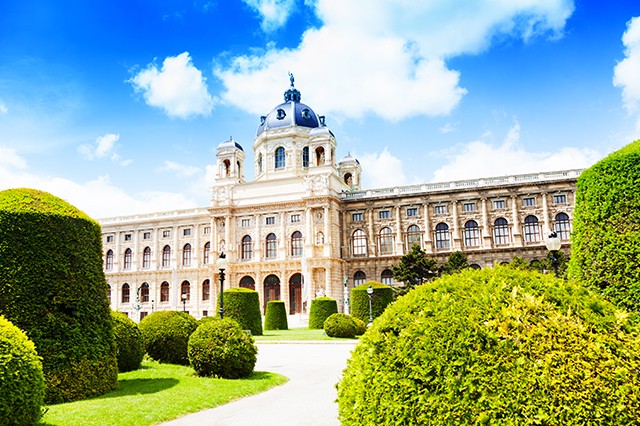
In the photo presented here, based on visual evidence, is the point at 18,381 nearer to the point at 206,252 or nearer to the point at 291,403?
the point at 291,403

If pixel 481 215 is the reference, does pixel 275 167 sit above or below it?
above

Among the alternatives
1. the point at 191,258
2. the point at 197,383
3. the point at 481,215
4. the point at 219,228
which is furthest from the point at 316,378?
the point at 191,258

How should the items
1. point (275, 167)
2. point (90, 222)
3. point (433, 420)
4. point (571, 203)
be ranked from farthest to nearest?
point (275, 167) < point (571, 203) < point (90, 222) < point (433, 420)

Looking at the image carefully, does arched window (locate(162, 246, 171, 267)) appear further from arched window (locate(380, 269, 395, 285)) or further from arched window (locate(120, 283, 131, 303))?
arched window (locate(380, 269, 395, 285))

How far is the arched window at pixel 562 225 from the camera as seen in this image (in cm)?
4831

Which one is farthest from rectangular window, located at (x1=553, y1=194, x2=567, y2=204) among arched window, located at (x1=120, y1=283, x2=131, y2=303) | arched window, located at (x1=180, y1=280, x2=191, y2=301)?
arched window, located at (x1=120, y1=283, x2=131, y2=303)

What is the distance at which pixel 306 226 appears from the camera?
53.4 meters

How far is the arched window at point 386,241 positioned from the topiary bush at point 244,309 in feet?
86.6

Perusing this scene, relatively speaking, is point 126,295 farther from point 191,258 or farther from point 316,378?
point 316,378

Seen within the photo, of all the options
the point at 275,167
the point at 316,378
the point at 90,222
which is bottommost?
the point at 316,378

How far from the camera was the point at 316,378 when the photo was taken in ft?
44.4

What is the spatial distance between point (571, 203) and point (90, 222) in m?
47.4

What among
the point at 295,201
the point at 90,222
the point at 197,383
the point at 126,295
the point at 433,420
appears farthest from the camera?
the point at 126,295

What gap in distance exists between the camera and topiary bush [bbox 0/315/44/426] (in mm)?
6996
